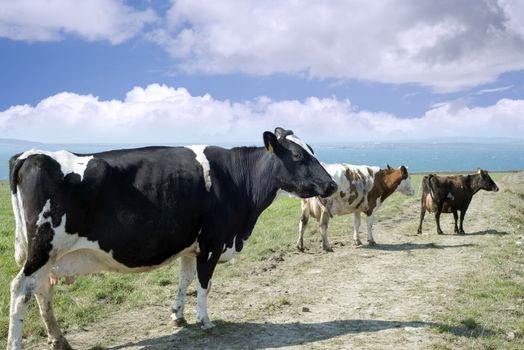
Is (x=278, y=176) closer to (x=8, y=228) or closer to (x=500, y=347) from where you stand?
(x=500, y=347)

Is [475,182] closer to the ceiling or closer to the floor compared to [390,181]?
closer to the floor

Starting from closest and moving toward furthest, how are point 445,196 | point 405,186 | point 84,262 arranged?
point 84,262 < point 445,196 < point 405,186

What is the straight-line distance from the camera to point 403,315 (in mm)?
7871

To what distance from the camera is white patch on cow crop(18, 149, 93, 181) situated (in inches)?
Result: 224

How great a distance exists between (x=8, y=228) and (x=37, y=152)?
13.0 meters

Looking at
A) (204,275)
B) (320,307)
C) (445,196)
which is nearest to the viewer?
(204,275)

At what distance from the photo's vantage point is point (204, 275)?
6844 mm

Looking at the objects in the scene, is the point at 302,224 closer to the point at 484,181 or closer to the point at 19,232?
the point at 19,232

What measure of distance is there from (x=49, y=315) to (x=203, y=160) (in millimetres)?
2963

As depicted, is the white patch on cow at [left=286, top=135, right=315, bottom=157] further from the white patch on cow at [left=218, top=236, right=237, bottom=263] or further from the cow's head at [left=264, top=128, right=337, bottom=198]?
the white patch on cow at [left=218, top=236, right=237, bottom=263]

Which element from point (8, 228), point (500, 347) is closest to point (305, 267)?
point (500, 347)

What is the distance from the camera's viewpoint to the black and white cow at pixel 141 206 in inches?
217

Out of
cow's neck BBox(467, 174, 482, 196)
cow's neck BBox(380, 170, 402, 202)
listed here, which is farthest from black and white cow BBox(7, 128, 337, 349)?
cow's neck BBox(467, 174, 482, 196)

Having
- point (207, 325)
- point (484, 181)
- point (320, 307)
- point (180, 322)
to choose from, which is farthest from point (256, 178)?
point (484, 181)
